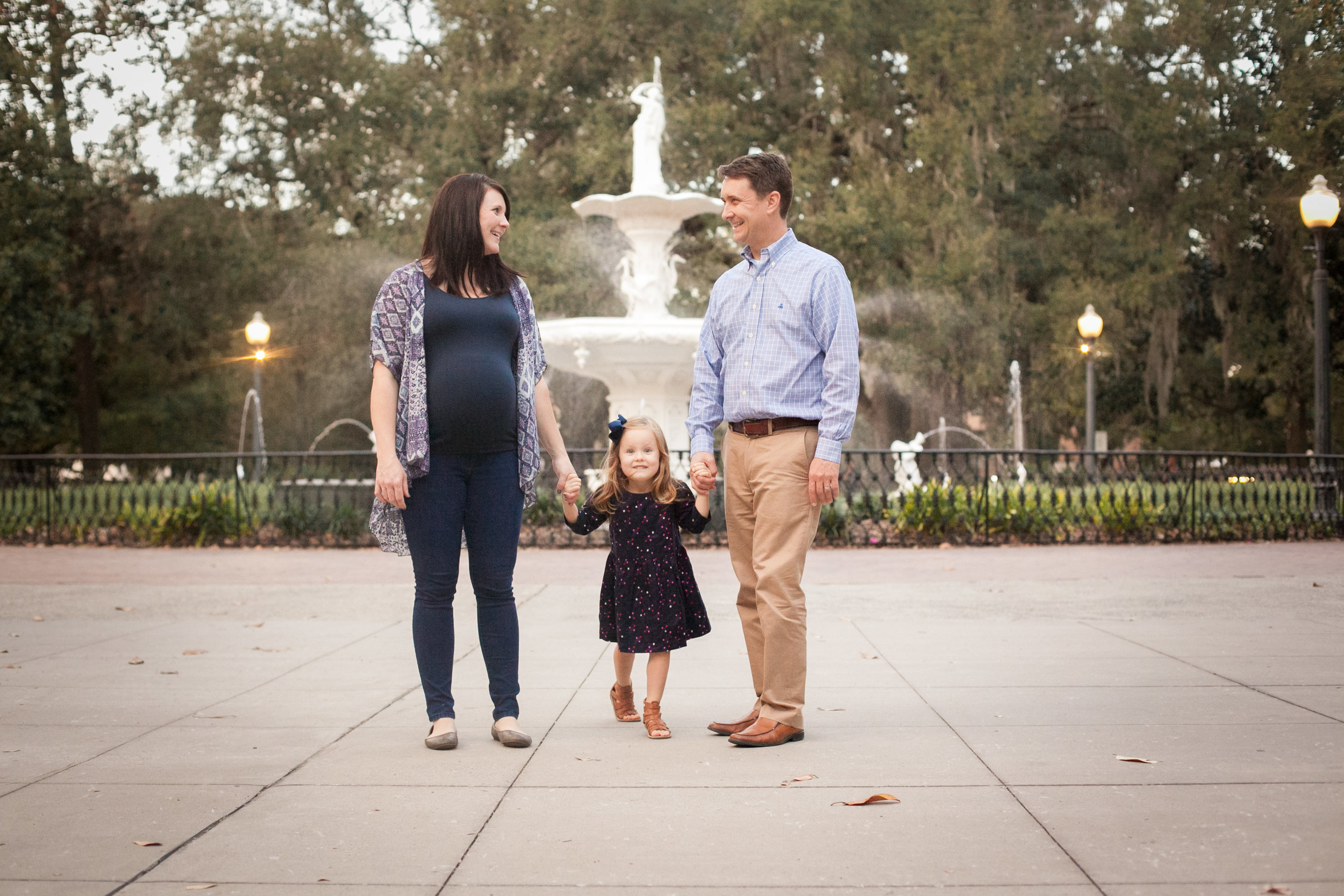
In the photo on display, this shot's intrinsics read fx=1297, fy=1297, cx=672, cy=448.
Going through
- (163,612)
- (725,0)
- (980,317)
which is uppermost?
(725,0)

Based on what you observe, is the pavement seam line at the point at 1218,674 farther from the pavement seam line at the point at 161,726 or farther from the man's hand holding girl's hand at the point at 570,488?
the pavement seam line at the point at 161,726

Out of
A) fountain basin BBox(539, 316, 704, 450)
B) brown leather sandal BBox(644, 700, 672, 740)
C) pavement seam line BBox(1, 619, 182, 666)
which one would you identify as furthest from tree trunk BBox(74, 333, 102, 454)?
brown leather sandal BBox(644, 700, 672, 740)

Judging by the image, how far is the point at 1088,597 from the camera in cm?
854

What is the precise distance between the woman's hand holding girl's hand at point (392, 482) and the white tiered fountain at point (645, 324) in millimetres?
9664

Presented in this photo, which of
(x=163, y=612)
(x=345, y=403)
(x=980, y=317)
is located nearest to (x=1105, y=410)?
(x=980, y=317)

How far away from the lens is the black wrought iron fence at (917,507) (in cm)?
1344

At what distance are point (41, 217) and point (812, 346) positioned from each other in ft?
91.6

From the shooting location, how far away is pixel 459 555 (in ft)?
14.3

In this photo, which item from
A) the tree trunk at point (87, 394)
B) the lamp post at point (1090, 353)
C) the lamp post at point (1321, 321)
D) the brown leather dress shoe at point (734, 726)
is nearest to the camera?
the brown leather dress shoe at point (734, 726)

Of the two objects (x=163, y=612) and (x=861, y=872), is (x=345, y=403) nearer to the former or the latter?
(x=163, y=612)

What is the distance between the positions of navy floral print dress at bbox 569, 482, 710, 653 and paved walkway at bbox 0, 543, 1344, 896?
357 mm

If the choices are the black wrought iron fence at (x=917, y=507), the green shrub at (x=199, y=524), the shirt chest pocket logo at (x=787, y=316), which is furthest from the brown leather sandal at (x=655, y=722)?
the green shrub at (x=199, y=524)

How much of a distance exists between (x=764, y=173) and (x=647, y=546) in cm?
137

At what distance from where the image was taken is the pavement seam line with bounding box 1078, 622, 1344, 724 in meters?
4.70
